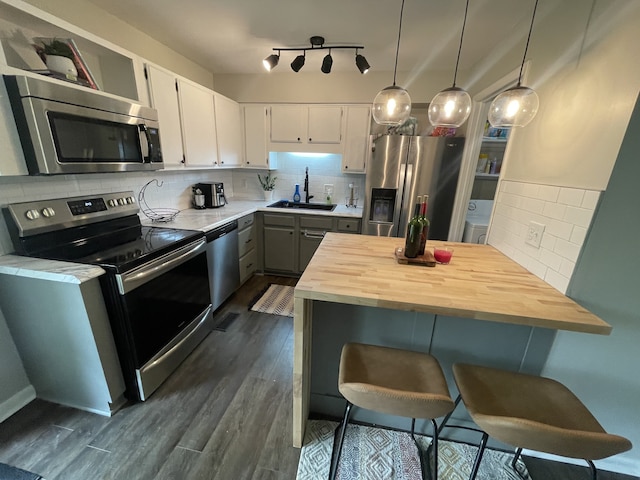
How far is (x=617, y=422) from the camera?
129 cm

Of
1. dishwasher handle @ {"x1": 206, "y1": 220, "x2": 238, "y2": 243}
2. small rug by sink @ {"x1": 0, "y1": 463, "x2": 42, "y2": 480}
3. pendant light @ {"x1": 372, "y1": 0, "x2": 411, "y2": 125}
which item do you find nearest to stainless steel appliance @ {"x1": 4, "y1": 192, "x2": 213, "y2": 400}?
dishwasher handle @ {"x1": 206, "y1": 220, "x2": 238, "y2": 243}

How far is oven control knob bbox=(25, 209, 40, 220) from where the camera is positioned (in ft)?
4.73

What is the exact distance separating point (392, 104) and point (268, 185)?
2523 mm

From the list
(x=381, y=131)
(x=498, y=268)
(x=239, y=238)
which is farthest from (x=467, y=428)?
(x=381, y=131)

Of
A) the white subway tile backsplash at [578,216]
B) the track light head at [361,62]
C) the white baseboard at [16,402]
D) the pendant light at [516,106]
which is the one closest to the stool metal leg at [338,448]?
the white subway tile backsplash at [578,216]

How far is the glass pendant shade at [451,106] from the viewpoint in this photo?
4.22 ft

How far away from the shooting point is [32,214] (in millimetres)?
1456

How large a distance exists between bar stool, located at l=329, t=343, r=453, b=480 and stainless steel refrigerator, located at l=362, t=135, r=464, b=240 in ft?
6.39

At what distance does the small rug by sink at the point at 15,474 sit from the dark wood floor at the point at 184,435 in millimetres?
24

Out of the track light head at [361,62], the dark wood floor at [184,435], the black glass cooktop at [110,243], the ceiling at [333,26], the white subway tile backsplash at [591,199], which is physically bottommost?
the dark wood floor at [184,435]

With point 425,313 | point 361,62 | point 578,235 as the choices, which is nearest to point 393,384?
point 425,313

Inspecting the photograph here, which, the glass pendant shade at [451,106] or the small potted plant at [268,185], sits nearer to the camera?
the glass pendant shade at [451,106]

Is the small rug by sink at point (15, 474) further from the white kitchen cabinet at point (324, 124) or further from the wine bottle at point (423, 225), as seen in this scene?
the white kitchen cabinet at point (324, 124)

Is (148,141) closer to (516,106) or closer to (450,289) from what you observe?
(450,289)
